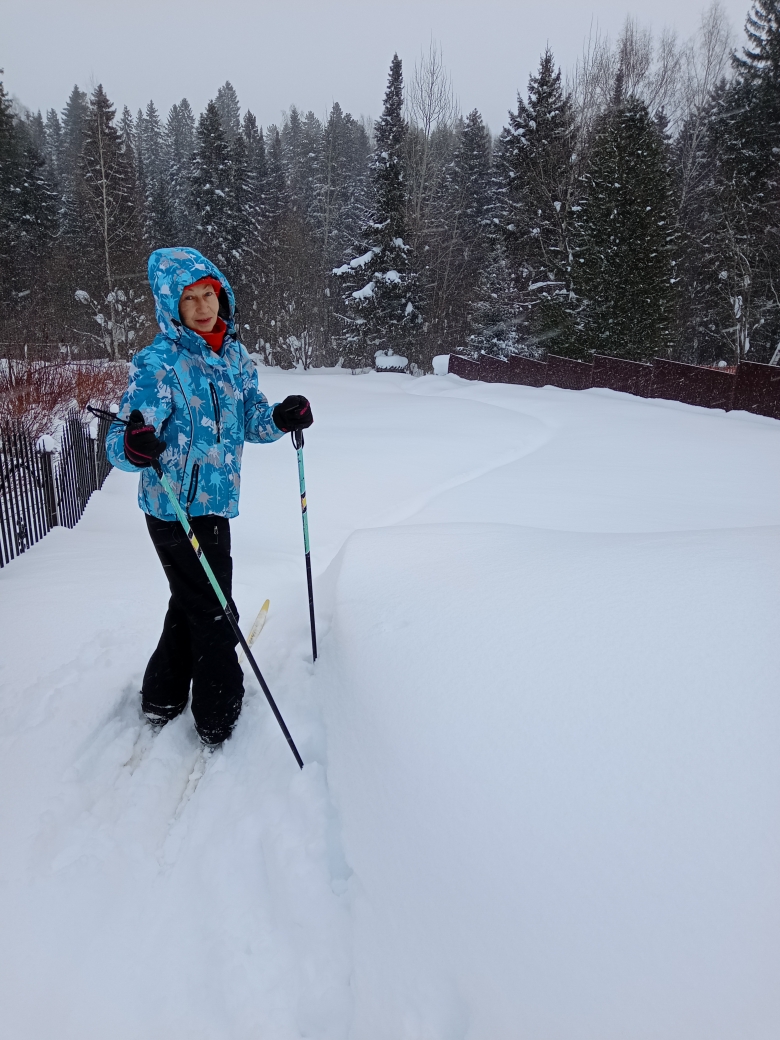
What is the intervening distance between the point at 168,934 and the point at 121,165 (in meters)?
31.7

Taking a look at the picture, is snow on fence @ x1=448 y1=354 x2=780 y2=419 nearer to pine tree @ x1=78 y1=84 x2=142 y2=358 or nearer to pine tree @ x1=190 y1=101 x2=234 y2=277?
pine tree @ x1=78 y1=84 x2=142 y2=358

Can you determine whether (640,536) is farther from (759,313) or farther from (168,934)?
(759,313)

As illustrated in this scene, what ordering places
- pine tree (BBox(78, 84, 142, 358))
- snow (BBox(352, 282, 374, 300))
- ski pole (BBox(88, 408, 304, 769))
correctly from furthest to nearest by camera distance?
snow (BBox(352, 282, 374, 300)) < pine tree (BBox(78, 84, 142, 358)) < ski pole (BBox(88, 408, 304, 769))

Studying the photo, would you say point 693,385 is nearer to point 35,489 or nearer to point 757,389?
point 757,389

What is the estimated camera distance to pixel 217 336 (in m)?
2.38

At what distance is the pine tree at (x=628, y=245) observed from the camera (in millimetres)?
19906

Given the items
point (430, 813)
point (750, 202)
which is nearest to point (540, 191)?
point (750, 202)

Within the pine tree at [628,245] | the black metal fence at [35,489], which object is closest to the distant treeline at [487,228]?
the pine tree at [628,245]

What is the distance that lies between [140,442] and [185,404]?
0.95 feet

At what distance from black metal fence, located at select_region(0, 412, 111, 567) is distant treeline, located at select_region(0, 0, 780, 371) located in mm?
5514

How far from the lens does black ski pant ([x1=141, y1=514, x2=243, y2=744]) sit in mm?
2348

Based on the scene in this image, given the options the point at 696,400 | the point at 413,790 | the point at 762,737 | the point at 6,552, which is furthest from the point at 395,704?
the point at 696,400

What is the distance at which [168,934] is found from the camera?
179cm

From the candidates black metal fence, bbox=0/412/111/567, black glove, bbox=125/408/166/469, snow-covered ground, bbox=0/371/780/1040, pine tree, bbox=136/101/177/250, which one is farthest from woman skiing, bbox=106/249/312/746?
pine tree, bbox=136/101/177/250
